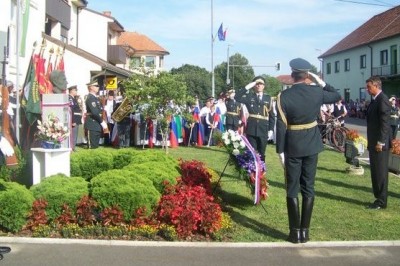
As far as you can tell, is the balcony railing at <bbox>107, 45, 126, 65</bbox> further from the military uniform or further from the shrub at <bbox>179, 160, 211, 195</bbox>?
the shrub at <bbox>179, 160, 211, 195</bbox>

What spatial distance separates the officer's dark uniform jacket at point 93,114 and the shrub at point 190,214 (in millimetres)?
7088

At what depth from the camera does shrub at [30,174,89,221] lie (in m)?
6.75

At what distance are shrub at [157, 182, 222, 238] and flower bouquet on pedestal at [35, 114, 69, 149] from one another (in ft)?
7.60

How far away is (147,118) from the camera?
1667cm

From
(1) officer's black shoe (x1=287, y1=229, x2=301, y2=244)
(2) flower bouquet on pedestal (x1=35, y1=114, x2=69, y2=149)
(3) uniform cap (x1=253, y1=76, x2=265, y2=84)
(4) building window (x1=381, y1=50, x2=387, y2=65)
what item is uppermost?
(4) building window (x1=381, y1=50, x2=387, y2=65)

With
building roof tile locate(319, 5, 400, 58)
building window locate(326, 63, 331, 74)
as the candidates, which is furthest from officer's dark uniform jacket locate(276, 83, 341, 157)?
building window locate(326, 63, 331, 74)

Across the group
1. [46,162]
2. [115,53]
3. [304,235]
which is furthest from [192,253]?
[115,53]

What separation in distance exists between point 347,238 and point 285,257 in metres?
1.18

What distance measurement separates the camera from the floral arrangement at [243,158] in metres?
7.94

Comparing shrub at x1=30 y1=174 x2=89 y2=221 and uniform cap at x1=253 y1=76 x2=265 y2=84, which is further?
uniform cap at x1=253 y1=76 x2=265 y2=84

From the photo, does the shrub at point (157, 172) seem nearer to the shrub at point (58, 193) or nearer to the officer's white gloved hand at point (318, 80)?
the shrub at point (58, 193)

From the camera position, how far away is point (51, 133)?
823 centimetres

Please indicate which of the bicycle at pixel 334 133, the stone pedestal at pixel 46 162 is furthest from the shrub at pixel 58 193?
the bicycle at pixel 334 133

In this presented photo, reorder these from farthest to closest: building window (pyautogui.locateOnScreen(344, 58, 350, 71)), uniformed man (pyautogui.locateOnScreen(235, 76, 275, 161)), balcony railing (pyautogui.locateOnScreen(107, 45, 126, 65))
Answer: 1. building window (pyautogui.locateOnScreen(344, 58, 350, 71))
2. balcony railing (pyautogui.locateOnScreen(107, 45, 126, 65))
3. uniformed man (pyautogui.locateOnScreen(235, 76, 275, 161))
